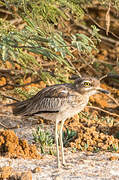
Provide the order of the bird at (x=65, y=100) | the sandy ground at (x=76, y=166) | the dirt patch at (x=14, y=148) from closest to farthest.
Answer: the sandy ground at (x=76, y=166) → the bird at (x=65, y=100) → the dirt patch at (x=14, y=148)

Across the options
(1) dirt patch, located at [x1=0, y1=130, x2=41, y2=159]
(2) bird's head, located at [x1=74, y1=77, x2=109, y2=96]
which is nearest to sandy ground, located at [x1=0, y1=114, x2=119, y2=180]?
(1) dirt patch, located at [x1=0, y1=130, x2=41, y2=159]

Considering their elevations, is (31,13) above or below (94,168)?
above

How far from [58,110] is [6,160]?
28.2 inches

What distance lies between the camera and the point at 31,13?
4625 mm

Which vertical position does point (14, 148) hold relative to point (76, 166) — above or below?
above

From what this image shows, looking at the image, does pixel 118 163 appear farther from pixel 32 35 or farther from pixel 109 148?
pixel 32 35

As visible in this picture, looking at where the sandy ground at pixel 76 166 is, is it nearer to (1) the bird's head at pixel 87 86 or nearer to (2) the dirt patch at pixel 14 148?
(2) the dirt patch at pixel 14 148

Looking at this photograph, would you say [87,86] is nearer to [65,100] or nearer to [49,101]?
[65,100]

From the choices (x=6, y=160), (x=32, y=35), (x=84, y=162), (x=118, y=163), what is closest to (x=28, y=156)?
(x=6, y=160)

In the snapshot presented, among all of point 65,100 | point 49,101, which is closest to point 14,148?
point 49,101

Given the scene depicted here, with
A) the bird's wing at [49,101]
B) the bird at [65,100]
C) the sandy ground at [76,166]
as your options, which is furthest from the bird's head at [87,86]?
the sandy ground at [76,166]

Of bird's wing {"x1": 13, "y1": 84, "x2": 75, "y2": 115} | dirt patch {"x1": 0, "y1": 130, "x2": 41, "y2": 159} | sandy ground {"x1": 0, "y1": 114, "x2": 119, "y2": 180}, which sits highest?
bird's wing {"x1": 13, "y1": 84, "x2": 75, "y2": 115}

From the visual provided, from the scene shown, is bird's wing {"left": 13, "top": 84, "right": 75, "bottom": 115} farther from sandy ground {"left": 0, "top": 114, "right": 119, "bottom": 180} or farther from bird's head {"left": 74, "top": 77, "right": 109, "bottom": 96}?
sandy ground {"left": 0, "top": 114, "right": 119, "bottom": 180}

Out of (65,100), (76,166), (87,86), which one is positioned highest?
(87,86)
